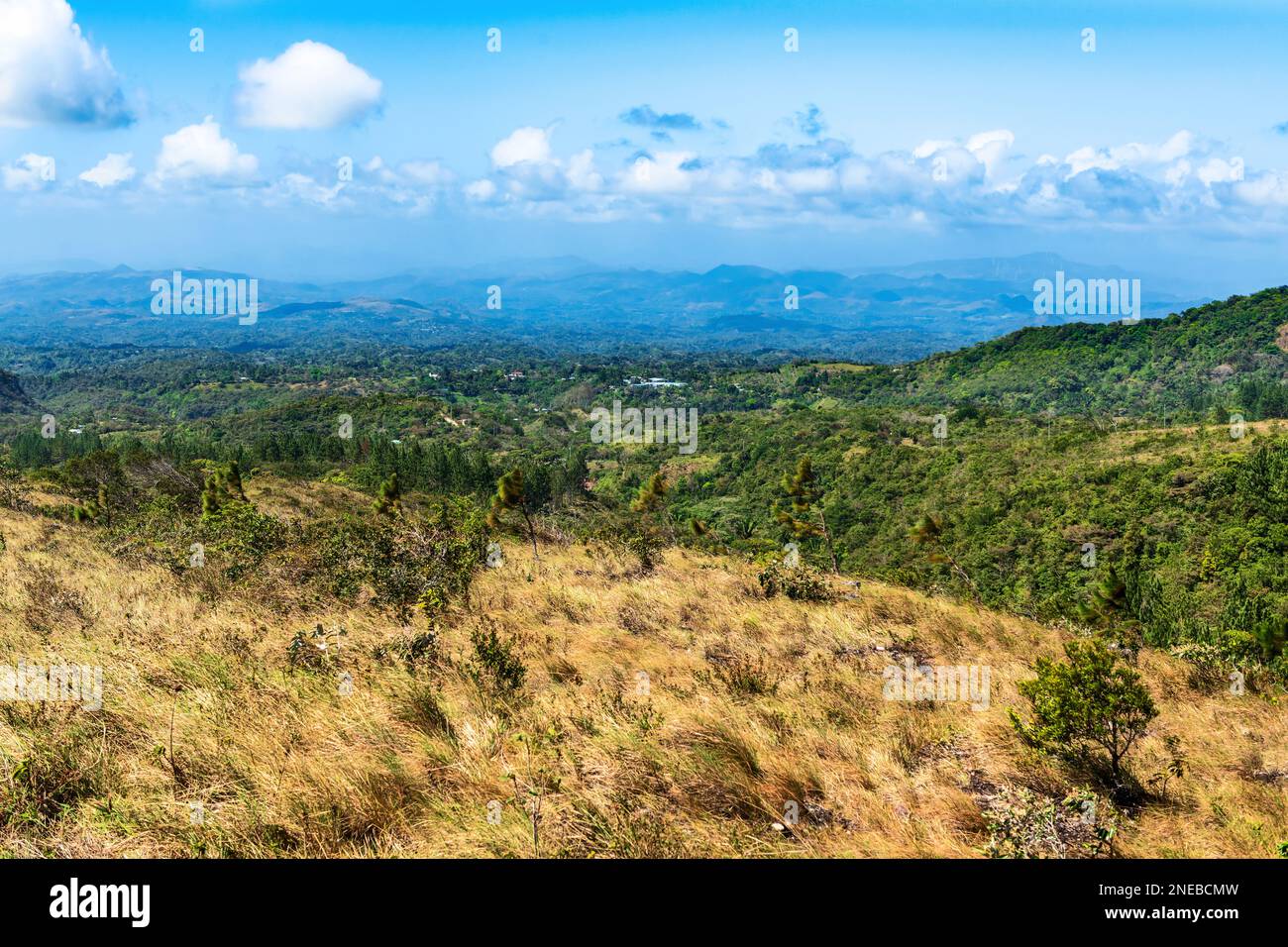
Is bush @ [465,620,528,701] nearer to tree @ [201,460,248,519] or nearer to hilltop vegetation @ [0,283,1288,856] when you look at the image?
hilltop vegetation @ [0,283,1288,856]

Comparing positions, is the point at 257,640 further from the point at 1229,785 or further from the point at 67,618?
the point at 1229,785

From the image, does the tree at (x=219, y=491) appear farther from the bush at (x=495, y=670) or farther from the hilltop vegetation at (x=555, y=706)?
the bush at (x=495, y=670)

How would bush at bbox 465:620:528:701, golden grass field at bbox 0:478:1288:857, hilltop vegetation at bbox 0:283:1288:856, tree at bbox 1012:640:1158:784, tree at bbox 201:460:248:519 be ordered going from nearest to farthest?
golden grass field at bbox 0:478:1288:857 < hilltop vegetation at bbox 0:283:1288:856 < tree at bbox 1012:640:1158:784 < bush at bbox 465:620:528:701 < tree at bbox 201:460:248:519

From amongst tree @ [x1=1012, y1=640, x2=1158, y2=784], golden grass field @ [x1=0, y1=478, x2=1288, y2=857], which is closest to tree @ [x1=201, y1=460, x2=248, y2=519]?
golden grass field @ [x1=0, y1=478, x2=1288, y2=857]

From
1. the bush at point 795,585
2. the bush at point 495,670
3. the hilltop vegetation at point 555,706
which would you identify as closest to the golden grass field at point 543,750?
the hilltop vegetation at point 555,706

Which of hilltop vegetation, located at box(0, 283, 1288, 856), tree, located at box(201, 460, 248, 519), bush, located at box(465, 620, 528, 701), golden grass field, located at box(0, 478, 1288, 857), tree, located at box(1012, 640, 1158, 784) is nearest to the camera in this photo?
golden grass field, located at box(0, 478, 1288, 857)

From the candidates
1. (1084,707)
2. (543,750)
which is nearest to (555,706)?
(543,750)
